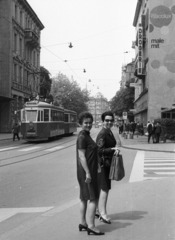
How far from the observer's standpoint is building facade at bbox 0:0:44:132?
45.2m

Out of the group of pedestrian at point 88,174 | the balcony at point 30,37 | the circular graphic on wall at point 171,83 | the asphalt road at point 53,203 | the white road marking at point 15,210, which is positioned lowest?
the white road marking at point 15,210

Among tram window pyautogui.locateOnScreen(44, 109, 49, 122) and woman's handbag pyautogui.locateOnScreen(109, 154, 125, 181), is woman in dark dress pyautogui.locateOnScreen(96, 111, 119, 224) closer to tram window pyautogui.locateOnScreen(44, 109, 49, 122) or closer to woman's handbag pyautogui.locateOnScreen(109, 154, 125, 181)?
woman's handbag pyautogui.locateOnScreen(109, 154, 125, 181)

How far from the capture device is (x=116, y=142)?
235 inches

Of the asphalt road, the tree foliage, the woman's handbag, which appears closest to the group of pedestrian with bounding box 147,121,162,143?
the asphalt road

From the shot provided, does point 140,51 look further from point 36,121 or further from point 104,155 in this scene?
point 104,155

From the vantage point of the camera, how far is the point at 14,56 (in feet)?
155

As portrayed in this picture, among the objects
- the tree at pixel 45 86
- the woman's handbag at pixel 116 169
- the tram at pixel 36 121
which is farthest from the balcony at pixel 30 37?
the woman's handbag at pixel 116 169

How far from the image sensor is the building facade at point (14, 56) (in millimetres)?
45250

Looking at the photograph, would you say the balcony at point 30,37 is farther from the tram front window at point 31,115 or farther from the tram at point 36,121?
the tram front window at point 31,115

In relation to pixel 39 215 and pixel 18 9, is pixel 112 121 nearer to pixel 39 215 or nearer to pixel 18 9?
pixel 39 215

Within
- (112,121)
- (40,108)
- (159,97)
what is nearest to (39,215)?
(112,121)

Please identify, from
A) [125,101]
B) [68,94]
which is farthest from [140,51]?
[68,94]

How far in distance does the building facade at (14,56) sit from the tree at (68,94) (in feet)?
95.7

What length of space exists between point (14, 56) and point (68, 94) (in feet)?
127
